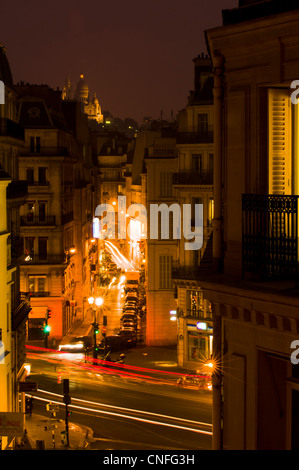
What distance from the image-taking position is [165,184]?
4631 centimetres

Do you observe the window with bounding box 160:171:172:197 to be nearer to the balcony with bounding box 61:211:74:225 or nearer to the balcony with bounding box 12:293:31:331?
the balcony with bounding box 61:211:74:225

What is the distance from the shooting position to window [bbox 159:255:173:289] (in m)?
46.2

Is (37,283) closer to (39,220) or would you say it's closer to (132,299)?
(39,220)

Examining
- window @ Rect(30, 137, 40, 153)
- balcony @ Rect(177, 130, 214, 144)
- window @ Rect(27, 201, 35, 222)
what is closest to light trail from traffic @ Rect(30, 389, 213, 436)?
balcony @ Rect(177, 130, 214, 144)

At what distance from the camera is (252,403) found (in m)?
7.31

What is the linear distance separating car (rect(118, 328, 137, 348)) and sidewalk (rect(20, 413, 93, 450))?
15.0 metres

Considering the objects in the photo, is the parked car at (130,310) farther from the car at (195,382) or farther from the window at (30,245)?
the car at (195,382)

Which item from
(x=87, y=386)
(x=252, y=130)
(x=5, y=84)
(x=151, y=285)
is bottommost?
(x=87, y=386)

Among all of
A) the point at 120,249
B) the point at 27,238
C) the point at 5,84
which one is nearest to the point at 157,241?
the point at 27,238

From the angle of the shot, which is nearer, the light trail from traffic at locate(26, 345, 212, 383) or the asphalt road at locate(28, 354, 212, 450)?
the asphalt road at locate(28, 354, 212, 450)

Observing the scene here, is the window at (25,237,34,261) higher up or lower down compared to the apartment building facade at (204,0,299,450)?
lower down

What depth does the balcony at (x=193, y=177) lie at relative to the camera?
40.2 meters
